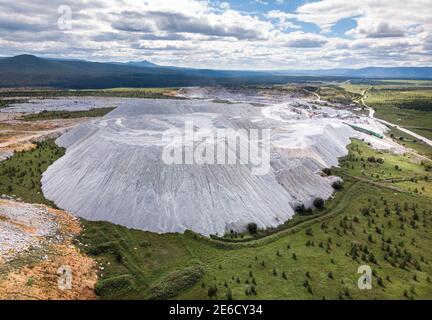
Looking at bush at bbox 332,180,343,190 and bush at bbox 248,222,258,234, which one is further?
bush at bbox 332,180,343,190

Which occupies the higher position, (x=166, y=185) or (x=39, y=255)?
(x=166, y=185)

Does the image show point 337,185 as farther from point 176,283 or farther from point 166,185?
point 176,283

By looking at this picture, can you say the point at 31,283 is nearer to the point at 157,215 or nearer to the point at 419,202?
the point at 157,215

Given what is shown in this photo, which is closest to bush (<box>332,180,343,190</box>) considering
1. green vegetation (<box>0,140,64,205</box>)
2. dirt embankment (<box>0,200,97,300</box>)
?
dirt embankment (<box>0,200,97,300</box>)

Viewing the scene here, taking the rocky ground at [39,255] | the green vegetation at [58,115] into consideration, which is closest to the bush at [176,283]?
the rocky ground at [39,255]

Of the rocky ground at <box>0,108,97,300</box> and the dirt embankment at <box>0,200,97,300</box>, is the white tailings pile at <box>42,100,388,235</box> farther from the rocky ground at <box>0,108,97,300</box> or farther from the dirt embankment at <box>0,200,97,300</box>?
the dirt embankment at <box>0,200,97,300</box>

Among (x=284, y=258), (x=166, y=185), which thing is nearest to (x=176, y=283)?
(x=284, y=258)

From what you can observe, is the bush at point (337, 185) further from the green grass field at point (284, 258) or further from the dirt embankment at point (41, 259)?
the dirt embankment at point (41, 259)

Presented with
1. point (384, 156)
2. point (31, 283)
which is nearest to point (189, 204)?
point (31, 283)
